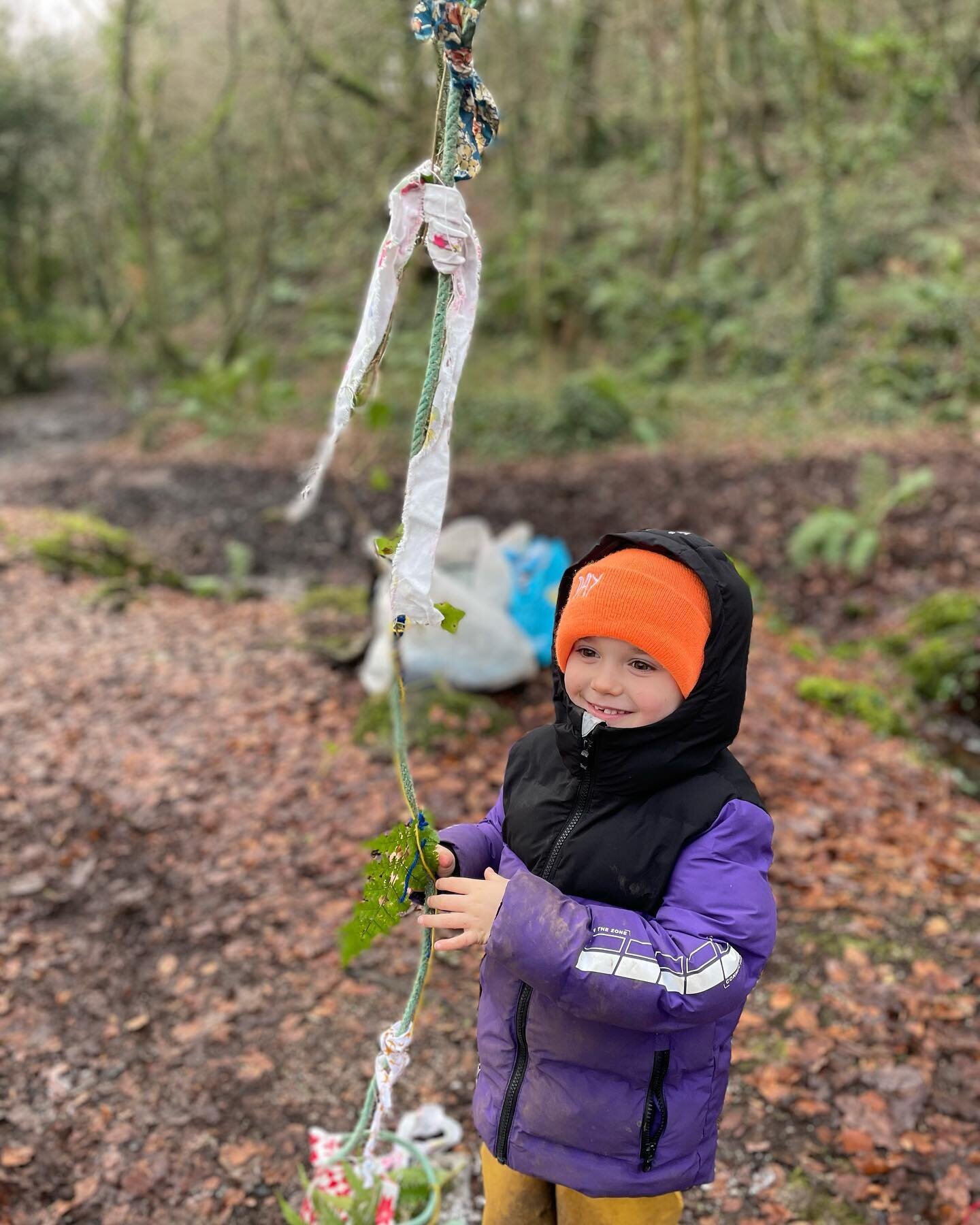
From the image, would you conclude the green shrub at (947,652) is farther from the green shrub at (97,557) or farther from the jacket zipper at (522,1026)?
the green shrub at (97,557)

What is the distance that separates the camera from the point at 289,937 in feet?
12.6

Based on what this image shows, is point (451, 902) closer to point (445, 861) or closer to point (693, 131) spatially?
point (445, 861)

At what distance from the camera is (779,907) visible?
3873mm

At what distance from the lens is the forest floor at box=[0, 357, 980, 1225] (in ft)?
9.20

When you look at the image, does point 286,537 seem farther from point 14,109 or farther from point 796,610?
point 14,109

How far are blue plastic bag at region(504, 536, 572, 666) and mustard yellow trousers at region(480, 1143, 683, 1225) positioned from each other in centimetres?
337

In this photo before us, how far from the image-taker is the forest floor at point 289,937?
2.80m

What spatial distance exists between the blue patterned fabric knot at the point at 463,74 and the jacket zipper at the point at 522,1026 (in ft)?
3.68

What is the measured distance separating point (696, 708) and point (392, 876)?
64cm

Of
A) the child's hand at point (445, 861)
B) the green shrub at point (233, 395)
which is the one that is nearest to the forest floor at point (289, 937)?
the child's hand at point (445, 861)

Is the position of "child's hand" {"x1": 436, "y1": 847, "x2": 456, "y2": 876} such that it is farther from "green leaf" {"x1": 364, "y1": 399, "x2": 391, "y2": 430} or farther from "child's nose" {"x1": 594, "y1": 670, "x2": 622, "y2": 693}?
"green leaf" {"x1": 364, "y1": 399, "x2": 391, "y2": 430}

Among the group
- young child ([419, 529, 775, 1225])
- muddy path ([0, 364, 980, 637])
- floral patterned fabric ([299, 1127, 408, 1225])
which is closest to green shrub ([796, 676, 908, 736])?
muddy path ([0, 364, 980, 637])

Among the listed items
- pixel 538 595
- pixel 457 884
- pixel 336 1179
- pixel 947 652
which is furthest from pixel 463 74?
pixel 947 652

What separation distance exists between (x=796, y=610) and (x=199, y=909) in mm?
5699
